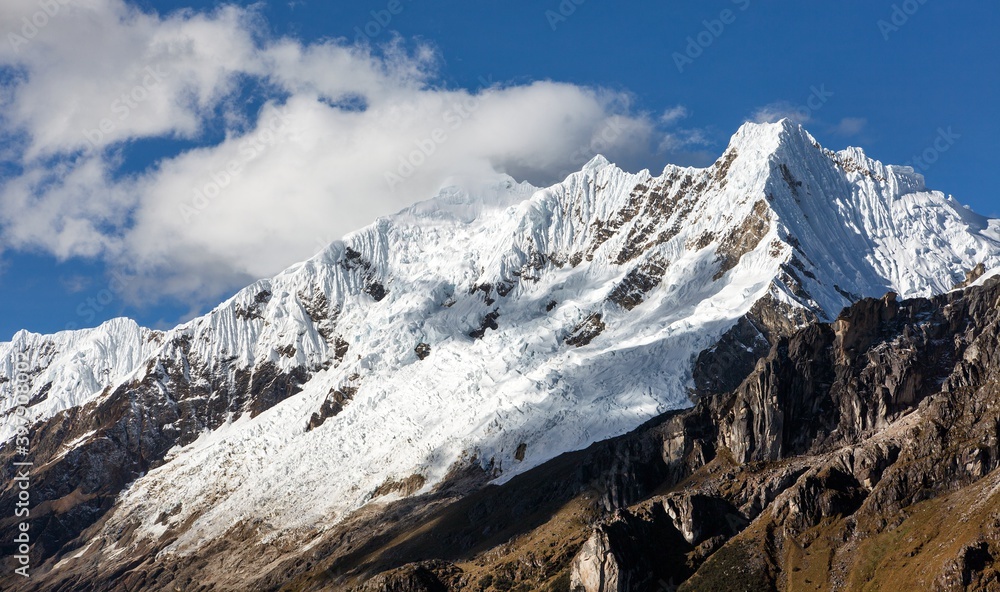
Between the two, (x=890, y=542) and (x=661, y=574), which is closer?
(x=890, y=542)

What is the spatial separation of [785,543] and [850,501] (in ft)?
49.8

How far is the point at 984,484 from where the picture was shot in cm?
17912

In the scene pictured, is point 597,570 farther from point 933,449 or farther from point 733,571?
point 933,449

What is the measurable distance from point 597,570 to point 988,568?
70.1 metres

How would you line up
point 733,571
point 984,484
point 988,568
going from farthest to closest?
1. point 733,571
2. point 984,484
3. point 988,568

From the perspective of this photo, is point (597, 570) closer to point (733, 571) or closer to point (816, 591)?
point (733, 571)

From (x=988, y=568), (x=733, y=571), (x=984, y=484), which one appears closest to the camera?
(x=988, y=568)

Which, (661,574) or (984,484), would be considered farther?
(661,574)

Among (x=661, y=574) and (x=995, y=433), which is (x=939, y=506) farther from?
(x=661, y=574)

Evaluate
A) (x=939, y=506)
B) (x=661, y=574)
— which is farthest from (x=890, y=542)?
(x=661, y=574)

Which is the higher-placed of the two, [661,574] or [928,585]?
[661,574]

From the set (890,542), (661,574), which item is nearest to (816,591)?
(890,542)

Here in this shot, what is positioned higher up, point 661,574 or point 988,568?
point 661,574

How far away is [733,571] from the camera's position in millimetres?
192500
